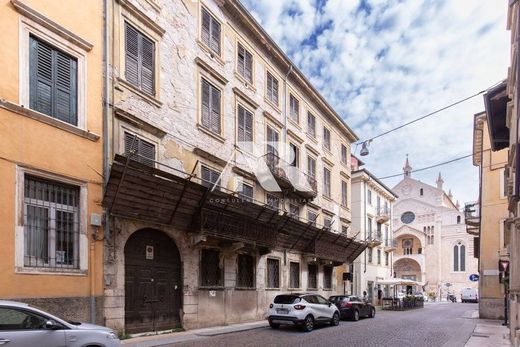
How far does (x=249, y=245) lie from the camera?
1886 centimetres

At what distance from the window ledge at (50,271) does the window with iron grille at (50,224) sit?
5.2 inches

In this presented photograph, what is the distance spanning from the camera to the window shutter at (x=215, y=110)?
18141mm

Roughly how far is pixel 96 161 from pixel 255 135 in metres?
10.0

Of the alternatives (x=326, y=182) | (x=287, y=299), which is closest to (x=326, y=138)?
(x=326, y=182)

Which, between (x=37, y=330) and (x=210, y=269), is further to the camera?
(x=210, y=269)

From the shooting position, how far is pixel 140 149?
1419 cm

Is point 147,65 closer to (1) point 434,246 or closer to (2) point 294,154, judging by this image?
(2) point 294,154

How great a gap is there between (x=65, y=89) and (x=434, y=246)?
70.2 m

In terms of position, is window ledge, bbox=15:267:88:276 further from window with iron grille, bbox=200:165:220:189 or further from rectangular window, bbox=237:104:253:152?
rectangular window, bbox=237:104:253:152

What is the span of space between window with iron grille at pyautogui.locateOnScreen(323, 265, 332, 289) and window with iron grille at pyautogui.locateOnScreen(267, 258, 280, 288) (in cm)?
697

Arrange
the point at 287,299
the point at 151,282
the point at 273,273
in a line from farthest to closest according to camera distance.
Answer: the point at 273,273
the point at 287,299
the point at 151,282

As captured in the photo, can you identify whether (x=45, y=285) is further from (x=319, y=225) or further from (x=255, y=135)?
(x=319, y=225)

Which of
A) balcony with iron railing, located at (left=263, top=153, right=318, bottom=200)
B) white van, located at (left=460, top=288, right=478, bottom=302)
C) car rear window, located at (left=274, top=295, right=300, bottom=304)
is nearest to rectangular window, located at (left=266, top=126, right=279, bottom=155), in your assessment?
balcony with iron railing, located at (left=263, top=153, right=318, bottom=200)

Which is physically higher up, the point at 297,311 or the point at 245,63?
the point at 245,63
